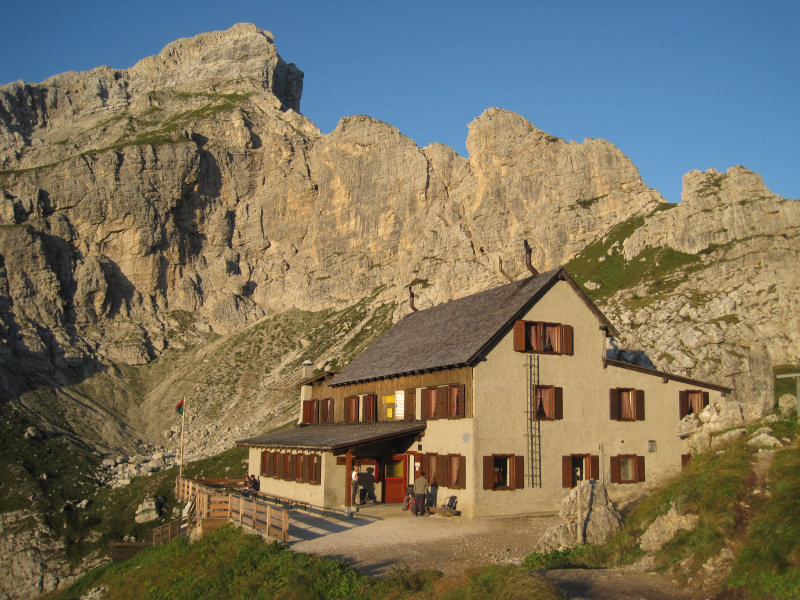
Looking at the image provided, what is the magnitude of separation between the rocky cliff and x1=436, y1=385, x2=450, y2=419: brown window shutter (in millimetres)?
38536

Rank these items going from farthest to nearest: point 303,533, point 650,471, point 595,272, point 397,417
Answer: point 595,272 < point 397,417 < point 650,471 < point 303,533

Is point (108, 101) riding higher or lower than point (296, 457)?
higher

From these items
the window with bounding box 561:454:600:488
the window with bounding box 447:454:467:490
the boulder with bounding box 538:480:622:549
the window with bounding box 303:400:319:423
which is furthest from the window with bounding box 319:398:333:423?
the boulder with bounding box 538:480:622:549

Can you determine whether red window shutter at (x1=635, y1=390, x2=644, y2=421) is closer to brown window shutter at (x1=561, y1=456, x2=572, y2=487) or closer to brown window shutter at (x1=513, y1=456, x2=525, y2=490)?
brown window shutter at (x1=561, y1=456, x2=572, y2=487)

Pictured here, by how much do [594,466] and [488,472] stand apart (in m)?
6.08

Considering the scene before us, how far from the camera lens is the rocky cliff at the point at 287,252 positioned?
251ft

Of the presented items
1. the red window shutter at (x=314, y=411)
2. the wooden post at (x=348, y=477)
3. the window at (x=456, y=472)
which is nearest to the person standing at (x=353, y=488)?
the wooden post at (x=348, y=477)

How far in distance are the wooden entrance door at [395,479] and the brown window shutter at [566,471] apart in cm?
776

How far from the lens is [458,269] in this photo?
104250mm

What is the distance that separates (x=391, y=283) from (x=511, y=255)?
19618 millimetres

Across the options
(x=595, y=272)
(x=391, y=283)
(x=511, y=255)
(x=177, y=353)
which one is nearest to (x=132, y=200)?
(x=177, y=353)

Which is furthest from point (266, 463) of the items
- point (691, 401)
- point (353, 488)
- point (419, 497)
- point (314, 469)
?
point (691, 401)

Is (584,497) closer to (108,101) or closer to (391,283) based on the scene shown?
(391,283)

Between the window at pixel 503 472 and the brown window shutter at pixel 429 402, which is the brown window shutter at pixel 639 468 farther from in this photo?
the brown window shutter at pixel 429 402
